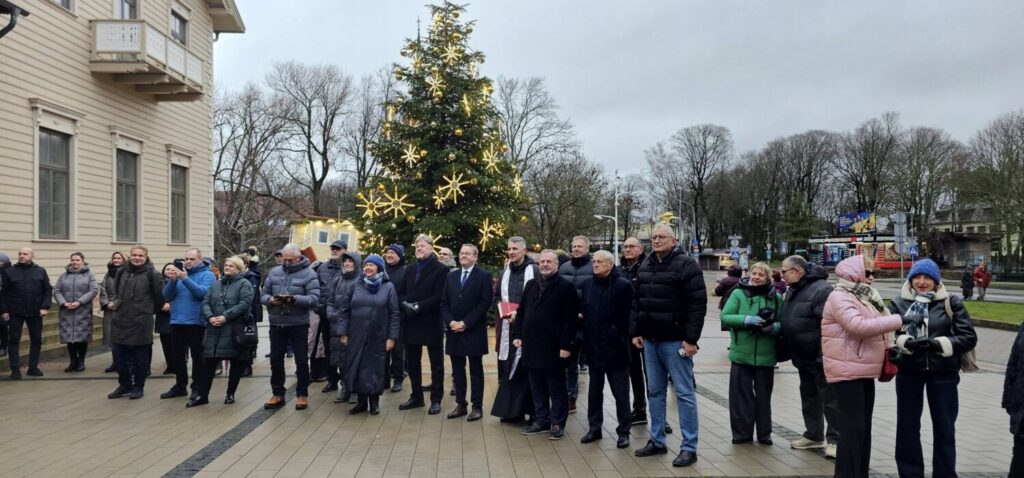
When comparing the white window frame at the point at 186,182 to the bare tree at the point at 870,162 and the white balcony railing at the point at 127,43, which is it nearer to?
the white balcony railing at the point at 127,43

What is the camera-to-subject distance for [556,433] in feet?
22.4

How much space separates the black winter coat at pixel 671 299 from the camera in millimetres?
5914

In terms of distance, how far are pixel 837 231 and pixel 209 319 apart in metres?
74.4

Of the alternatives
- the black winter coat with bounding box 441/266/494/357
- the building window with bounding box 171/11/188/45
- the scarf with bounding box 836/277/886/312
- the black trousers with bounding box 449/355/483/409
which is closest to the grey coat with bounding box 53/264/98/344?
the black winter coat with bounding box 441/266/494/357

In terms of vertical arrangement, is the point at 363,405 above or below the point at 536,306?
below

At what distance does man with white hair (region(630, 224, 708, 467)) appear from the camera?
19.5ft

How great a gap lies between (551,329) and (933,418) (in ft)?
10.7

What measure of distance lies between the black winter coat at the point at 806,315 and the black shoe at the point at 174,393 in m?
7.21

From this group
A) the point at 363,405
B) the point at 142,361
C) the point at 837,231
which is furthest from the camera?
the point at 837,231

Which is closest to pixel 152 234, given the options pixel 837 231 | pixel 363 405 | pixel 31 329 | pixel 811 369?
pixel 31 329

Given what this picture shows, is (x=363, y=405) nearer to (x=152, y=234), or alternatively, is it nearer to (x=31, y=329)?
(x=31, y=329)

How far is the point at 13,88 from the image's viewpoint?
12.7 meters

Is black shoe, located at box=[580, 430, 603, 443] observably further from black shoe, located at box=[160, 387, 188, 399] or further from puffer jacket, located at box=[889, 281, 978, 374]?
black shoe, located at box=[160, 387, 188, 399]

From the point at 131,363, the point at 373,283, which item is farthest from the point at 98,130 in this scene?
the point at 373,283
